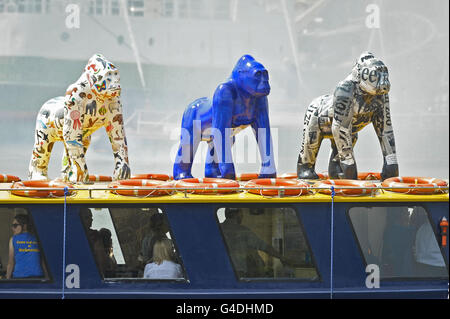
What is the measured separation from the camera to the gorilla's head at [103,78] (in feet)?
19.7

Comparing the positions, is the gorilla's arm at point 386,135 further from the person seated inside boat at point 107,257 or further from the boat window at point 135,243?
the person seated inside boat at point 107,257

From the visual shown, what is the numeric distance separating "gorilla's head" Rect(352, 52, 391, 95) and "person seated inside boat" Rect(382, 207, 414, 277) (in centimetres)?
128

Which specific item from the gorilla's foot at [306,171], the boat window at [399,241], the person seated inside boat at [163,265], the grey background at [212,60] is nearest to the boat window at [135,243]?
the person seated inside boat at [163,265]

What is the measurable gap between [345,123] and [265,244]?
5.39 feet

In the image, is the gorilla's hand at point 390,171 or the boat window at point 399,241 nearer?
the boat window at point 399,241

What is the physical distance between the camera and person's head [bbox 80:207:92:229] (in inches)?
188

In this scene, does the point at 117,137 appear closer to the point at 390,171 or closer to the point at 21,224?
the point at 21,224

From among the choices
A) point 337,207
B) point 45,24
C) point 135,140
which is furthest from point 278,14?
point 337,207

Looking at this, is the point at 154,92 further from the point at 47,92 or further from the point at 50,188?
the point at 50,188

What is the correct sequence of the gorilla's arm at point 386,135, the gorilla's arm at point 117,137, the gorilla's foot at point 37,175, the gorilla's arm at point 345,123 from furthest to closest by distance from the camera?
the gorilla's foot at point 37,175
the gorilla's arm at point 117,137
the gorilla's arm at point 386,135
the gorilla's arm at point 345,123

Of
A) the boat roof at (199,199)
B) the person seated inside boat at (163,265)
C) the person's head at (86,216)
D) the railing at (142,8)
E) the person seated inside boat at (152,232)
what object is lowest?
the person seated inside boat at (163,265)

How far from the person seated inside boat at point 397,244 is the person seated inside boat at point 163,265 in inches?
57.3

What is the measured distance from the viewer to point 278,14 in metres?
11.1
